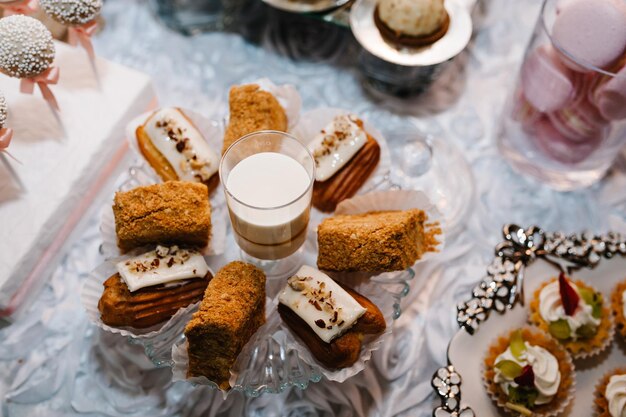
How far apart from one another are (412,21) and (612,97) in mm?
527

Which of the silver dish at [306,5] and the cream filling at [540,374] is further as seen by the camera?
the silver dish at [306,5]

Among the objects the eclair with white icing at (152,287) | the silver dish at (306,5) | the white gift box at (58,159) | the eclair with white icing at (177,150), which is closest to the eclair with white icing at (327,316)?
the eclair with white icing at (152,287)

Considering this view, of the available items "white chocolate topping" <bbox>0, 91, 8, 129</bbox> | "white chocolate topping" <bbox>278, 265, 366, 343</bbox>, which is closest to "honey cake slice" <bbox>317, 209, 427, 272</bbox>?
"white chocolate topping" <bbox>278, 265, 366, 343</bbox>

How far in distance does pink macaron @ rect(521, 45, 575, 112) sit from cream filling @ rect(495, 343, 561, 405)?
23.4 inches

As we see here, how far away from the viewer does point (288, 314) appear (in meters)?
1.24

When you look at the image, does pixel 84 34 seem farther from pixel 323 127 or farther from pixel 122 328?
pixel 122 328

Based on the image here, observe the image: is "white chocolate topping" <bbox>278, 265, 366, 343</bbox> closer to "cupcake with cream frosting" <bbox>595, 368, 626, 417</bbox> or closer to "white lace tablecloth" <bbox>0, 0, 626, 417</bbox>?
"white lace tablecloth" <bbox>0, 0, 626, 417</bbox>

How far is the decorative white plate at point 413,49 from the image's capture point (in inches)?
64.2

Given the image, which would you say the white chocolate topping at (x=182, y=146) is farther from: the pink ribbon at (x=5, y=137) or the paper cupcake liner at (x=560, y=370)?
the paper cupcake liner at (x=560, y=370)

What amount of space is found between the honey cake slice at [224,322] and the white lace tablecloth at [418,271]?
0.19m

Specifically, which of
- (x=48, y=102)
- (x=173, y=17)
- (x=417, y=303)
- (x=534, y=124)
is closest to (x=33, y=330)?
(x=48, y=102)

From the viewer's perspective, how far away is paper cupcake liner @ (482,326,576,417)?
4.19ft

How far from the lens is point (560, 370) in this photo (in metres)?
1.31

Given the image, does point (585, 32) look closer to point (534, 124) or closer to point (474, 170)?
point (534, 124)
